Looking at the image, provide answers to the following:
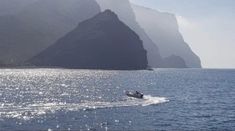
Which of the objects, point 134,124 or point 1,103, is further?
point 1,103

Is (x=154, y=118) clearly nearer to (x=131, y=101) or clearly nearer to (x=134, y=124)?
(x=134, y=124)

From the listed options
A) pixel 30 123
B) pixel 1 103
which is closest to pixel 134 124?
pixel 30 123

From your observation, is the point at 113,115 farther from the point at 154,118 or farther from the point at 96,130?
the point at 96,130

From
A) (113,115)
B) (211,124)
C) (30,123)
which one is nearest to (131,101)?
(113,115)

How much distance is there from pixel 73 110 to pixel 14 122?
20.5 m

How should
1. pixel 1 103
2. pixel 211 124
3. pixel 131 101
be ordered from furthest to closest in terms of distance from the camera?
pixel 131 101, pixel 1 103, pixel 211 124

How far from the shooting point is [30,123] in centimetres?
7650

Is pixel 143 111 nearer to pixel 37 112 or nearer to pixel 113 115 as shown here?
pixel 113 115

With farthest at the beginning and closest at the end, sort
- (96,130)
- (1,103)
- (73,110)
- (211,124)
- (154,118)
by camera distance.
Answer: (1,103) → (73,110) → (154,118) → (211,124) → (96,130)

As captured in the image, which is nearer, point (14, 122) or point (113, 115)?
point (14, 122)

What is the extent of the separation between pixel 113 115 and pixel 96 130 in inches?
689

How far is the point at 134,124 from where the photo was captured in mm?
80438

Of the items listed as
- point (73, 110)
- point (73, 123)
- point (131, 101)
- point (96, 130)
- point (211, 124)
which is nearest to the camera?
point (96, 130)

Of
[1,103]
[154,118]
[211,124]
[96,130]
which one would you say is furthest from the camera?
[1,103]
